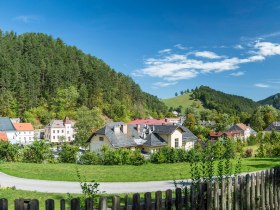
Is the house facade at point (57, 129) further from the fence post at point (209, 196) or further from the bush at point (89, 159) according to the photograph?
the fence post at point (209, 196)

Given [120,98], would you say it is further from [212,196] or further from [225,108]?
[212,196]

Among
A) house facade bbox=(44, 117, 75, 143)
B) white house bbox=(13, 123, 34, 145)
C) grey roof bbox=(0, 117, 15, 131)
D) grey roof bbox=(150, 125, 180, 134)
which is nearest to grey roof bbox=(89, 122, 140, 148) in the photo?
grey roof bbox=(150, 125, 180, 134)

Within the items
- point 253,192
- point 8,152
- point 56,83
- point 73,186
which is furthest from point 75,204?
point 56,83

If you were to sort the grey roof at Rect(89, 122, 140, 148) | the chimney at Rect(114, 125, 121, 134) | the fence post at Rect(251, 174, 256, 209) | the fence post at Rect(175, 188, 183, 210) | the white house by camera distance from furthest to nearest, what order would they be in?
the white house → the chimney at Rect(114, 125, 121, 134) → the grey roof at Rect(89, 122, 140, 148) → the fence post at Rect(251, 174, 256, 209) → the fence post at Rect(175, 188, 183, 210)

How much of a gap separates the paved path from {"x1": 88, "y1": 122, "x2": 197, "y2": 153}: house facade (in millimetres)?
26324

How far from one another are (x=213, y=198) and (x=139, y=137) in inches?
1921

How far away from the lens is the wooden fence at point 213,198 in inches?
171

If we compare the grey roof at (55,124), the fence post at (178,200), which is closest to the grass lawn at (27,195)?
the fence post at (178,200)

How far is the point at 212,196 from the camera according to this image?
19.8 ft

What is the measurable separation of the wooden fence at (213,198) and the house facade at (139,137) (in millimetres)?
36401

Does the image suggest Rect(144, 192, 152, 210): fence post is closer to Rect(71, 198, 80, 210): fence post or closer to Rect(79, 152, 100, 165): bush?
Rect(71, 198, 80, 210): fence post

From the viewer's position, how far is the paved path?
47.8 ft

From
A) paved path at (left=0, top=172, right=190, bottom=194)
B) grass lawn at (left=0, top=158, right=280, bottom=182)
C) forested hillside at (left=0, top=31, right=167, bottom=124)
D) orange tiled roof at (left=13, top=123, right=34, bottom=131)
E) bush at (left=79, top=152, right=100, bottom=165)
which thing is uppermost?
forested hillside at (left=0, top=31, right=167, bottom=124)

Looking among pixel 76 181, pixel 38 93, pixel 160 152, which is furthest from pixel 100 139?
pixel 38 93
